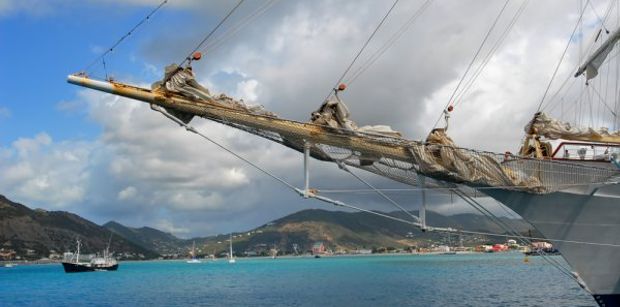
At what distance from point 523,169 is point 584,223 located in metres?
2.44

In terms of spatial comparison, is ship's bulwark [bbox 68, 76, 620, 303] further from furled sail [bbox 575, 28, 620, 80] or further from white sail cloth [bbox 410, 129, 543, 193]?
furled sail [bbox 575, 28, 620, 80]

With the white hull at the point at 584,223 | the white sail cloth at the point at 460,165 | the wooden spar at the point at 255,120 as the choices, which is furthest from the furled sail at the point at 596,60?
the wooden spar at the point at 255,120

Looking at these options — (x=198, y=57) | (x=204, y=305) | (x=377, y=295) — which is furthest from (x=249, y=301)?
(x=198, y=57)

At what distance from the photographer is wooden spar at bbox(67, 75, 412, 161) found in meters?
14.9

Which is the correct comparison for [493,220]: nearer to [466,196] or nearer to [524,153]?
[466,196]

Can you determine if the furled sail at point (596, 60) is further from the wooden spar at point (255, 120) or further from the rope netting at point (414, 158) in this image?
the wooden spar at point (255, 120)

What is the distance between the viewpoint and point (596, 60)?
79.8ft

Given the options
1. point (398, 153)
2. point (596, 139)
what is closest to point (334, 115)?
point (398, 153)

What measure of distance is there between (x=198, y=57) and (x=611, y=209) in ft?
41.0

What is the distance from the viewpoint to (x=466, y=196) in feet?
59.1

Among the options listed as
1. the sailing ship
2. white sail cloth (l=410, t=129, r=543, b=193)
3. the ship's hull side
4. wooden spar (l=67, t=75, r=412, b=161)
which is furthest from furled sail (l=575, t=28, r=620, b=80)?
the ship's hull side

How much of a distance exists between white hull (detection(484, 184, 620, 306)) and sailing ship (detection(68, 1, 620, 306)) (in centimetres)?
3

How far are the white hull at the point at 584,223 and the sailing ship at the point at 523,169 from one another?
0.03m

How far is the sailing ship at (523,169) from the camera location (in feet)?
53.3
